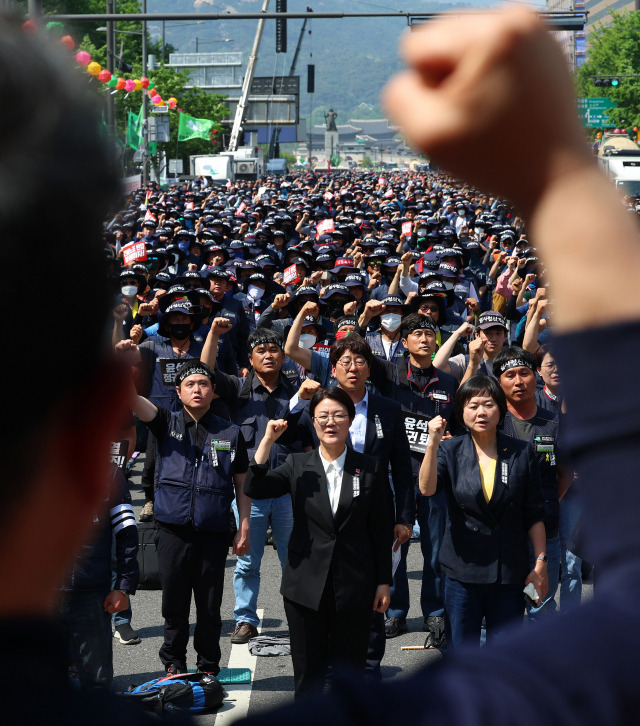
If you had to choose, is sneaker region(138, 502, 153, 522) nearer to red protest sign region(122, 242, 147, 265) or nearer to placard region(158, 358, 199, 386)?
placard region(158, 358, 199, 386)

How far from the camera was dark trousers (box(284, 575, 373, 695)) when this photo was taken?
619 centimetres

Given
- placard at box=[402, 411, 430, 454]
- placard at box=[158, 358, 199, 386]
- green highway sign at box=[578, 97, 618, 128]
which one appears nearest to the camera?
placard at box=[402, 411, 430, 454]

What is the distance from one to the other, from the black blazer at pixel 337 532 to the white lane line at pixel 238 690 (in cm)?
81

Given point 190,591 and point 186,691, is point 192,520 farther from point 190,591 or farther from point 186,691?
point 186,691

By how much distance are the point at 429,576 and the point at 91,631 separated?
9.46 ft

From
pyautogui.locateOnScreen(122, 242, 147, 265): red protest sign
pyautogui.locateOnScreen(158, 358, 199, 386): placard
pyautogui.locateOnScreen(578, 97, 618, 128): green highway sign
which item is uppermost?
pyautogui.locateOnScreen(578, 97, 618, 128): green highway sign

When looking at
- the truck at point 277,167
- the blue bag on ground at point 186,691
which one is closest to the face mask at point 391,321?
the blue bag on ground at point 186,691

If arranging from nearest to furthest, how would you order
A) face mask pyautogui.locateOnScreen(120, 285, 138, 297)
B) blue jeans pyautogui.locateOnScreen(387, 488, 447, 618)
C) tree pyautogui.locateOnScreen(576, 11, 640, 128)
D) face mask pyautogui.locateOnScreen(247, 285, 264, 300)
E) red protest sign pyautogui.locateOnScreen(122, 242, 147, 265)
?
blue jeans pyautogui.locateOnScreen(387, 488, 447, 618) < face mask pyautogui.locateOnScreen(120, 285, 138, 297) < face mask pyautogui.locateOnScreen(247, 285, 264, 300) < red protest sign pyautogui.locateOnScreen(122, 242, 147, 265) < tree pyautogui.locateOnScreen(576, 11, 640, 128)

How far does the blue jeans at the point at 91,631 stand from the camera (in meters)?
5.89

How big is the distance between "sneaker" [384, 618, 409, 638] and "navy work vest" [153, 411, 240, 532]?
1662mm

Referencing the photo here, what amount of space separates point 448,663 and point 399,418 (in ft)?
23.1

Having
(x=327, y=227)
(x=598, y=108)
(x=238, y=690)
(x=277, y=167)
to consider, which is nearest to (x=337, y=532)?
(x=238, y=690)

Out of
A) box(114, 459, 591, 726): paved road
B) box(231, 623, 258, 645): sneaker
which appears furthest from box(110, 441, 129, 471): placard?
box(231, 623, 258, 645): sneaker

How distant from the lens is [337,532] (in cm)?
630
